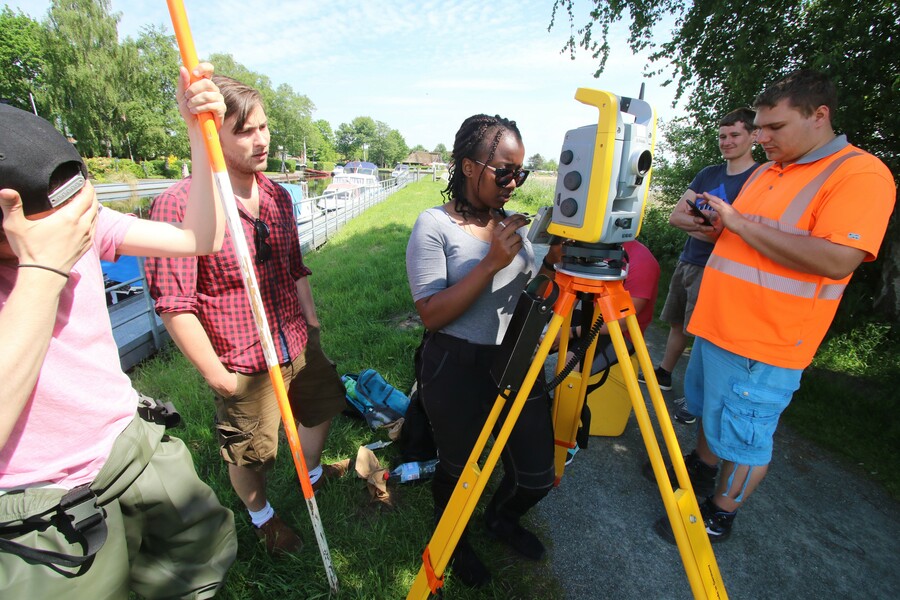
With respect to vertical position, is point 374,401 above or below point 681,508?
below

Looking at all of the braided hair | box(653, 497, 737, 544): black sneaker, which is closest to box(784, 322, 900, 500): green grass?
box(653, 497, 737, 544): black sneaker

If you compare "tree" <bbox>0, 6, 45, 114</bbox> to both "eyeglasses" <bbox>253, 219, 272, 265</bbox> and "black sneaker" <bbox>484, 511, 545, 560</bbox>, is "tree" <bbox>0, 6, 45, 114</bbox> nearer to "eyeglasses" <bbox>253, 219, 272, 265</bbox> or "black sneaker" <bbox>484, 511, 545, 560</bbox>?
"eyeglasses" <bbox>253, 219, 272, 265</bbox>

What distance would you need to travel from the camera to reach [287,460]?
2.65 meters

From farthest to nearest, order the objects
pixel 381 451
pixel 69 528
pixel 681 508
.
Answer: pixel 381 451 < pixel 681 508 < pixel 69 528

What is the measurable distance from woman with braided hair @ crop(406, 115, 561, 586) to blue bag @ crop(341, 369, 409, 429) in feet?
3.85

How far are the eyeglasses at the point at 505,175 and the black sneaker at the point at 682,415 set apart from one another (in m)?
2.42

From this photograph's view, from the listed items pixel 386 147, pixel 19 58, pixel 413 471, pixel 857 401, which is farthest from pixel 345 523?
pixel 386 147

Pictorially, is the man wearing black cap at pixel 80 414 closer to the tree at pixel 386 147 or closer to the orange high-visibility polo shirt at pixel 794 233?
the orange high-visibility polo shirt at pixel 794 233

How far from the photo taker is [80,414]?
110 centimetres

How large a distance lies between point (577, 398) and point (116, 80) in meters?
51.5

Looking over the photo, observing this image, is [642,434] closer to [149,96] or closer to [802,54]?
[802,54]

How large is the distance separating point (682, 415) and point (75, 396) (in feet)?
11.6

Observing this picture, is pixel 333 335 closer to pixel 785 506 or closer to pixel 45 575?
pixel 45 575

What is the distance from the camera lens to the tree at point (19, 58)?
140 feet
